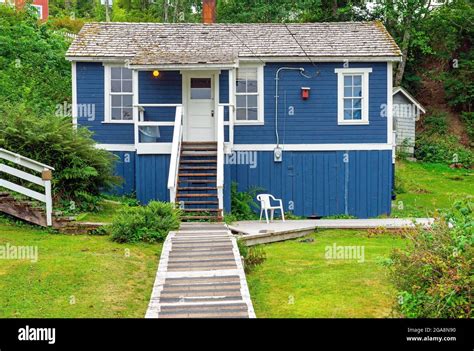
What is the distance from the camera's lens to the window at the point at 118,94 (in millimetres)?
20500

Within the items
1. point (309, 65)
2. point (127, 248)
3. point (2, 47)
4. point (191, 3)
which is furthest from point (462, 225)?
point (191, 3)

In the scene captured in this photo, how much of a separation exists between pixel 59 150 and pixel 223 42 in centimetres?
A: 691

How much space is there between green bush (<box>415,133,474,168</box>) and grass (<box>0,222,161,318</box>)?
843 inches

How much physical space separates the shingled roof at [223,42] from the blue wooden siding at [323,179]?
2.88 metres

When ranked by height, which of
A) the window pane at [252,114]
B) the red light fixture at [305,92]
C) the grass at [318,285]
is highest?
the red light fixture at [305,92]

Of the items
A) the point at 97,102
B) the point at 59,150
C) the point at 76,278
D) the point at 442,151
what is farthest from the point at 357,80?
the point at 442,151

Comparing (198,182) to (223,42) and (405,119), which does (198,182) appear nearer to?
(223,42)

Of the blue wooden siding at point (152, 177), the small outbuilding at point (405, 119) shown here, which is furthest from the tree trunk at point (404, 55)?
the blue wooden siding at point (152, 177)

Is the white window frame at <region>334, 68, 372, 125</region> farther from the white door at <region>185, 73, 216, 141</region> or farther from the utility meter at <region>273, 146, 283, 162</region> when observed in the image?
the white door at <region>185, 73, 216, 141</region>

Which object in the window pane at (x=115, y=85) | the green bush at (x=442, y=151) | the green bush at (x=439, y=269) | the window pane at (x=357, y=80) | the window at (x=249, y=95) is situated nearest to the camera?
the green bush at (x=439, y=269)

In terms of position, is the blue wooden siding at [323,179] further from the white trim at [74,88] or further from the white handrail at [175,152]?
the white trim at [74,88]

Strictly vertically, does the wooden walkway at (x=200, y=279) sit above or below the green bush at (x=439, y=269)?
below

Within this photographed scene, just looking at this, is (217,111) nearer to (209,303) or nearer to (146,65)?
(146,65)

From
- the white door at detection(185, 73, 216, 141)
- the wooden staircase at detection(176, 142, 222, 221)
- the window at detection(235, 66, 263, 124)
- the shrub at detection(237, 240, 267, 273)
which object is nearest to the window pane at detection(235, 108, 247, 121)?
the window at detection(235, 66, 263, 124)
